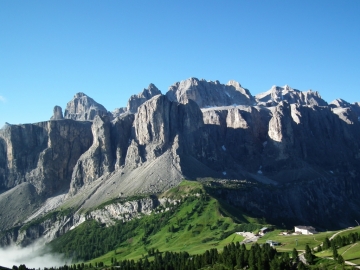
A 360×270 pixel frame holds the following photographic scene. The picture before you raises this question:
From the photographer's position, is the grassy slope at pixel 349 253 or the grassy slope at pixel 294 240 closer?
the grassy slope at pixel 349 253

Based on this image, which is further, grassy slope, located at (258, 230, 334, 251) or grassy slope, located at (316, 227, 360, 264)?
grassy slope, located at (258, 230, 334, 251)

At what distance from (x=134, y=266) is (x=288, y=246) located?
48907mm

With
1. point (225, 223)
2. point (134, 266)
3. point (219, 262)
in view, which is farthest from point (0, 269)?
point (225, 223)

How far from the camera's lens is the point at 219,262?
12275 centimetres

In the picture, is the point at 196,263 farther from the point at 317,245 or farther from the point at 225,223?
the point at 225,223

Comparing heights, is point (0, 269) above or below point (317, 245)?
above

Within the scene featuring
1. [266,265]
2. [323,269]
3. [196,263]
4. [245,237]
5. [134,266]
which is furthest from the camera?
[245,237]

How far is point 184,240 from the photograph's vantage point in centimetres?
19612

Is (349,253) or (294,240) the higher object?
(294,240)

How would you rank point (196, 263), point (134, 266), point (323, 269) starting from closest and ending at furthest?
point (323, 269) → point (196, 263) → point (134, 266)

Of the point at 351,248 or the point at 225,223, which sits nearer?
the point at 351,248

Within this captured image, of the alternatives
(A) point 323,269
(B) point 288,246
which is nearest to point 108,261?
(B) point 288,246

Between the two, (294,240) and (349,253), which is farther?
(294,240)

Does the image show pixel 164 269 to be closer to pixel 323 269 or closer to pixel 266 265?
pixel 266 265
